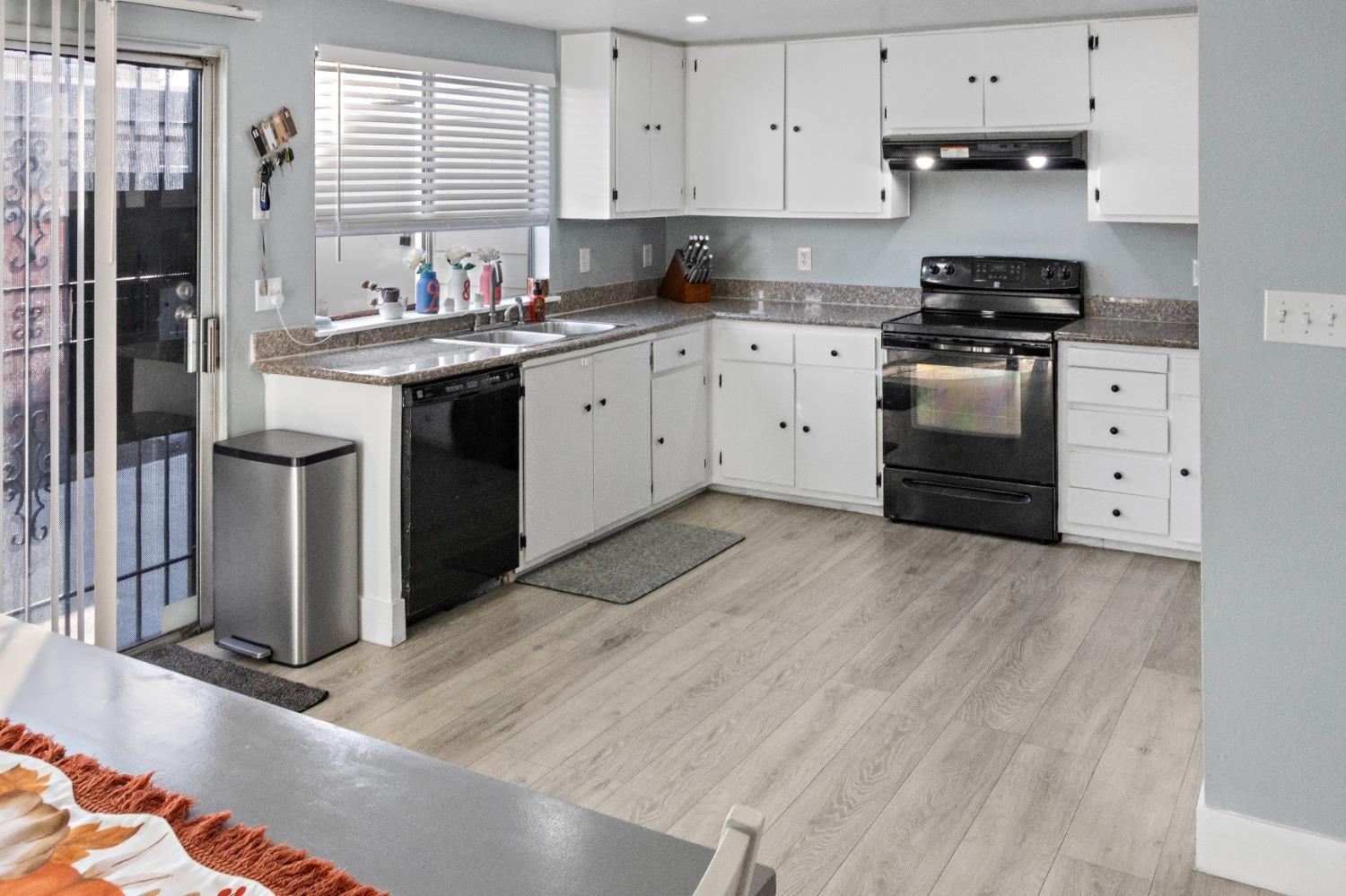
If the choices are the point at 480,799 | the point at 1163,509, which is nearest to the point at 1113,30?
the point at 1163,509

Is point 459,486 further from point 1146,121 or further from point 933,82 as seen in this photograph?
point 1146,121

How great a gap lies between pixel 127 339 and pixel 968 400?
10.9 feet

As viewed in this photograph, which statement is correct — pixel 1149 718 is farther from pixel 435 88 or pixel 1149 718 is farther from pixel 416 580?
pixel 435 88

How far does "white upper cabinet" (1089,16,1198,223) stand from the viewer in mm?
4941

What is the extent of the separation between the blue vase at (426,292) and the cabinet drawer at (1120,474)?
2.77 metres

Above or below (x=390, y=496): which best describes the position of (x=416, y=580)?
below

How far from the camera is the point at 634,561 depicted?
4.98 meters

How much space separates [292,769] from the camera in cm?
144

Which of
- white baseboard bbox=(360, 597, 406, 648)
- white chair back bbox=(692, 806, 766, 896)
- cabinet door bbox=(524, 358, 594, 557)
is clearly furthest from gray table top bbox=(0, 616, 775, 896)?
cabinet door bbox=(524, 358, 594, 557)

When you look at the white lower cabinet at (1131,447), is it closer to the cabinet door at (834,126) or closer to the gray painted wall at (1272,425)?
the cabinet door at (834,126)

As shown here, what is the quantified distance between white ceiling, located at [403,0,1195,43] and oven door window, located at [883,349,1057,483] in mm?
1422

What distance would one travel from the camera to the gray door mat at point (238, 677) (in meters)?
3.57

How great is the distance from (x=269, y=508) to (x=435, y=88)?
1986 millimetres

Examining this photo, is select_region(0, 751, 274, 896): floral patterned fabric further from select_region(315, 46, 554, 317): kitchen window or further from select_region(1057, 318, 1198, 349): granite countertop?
select_region(1057, 318, 1198, 349): granite countertop
